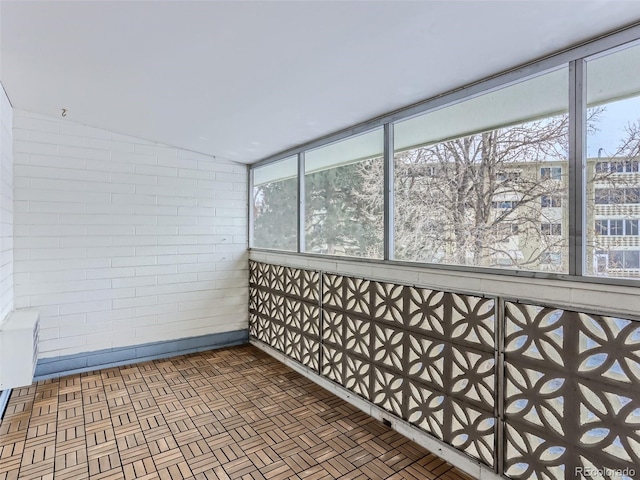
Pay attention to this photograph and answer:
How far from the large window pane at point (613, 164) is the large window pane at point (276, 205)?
8.87 ft

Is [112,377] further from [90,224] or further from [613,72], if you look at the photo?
[613,72]

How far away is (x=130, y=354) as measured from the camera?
4.04m

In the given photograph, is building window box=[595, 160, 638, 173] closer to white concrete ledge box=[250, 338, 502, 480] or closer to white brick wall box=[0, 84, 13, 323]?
white concrete ledge box=[250, 338, 502, 480]

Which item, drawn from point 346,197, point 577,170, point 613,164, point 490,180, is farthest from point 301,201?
point 613,164

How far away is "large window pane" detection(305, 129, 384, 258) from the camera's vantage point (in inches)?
116

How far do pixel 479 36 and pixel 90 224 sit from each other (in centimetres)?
383

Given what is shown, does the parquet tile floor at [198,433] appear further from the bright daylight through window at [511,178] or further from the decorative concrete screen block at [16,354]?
the bright daylight through window at [511,178]

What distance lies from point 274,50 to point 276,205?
244cm

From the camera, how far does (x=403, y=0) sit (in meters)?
1.54

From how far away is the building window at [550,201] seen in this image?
1874mm

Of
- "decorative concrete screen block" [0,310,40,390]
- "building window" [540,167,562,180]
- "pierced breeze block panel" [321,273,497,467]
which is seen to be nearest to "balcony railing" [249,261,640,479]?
"pierced breeze block panel" [321,273,497,467]

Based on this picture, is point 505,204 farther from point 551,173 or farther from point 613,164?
point 613,164

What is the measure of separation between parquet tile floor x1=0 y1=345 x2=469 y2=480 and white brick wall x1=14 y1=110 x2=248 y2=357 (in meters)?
0.67

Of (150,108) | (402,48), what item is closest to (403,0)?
(402,48)
